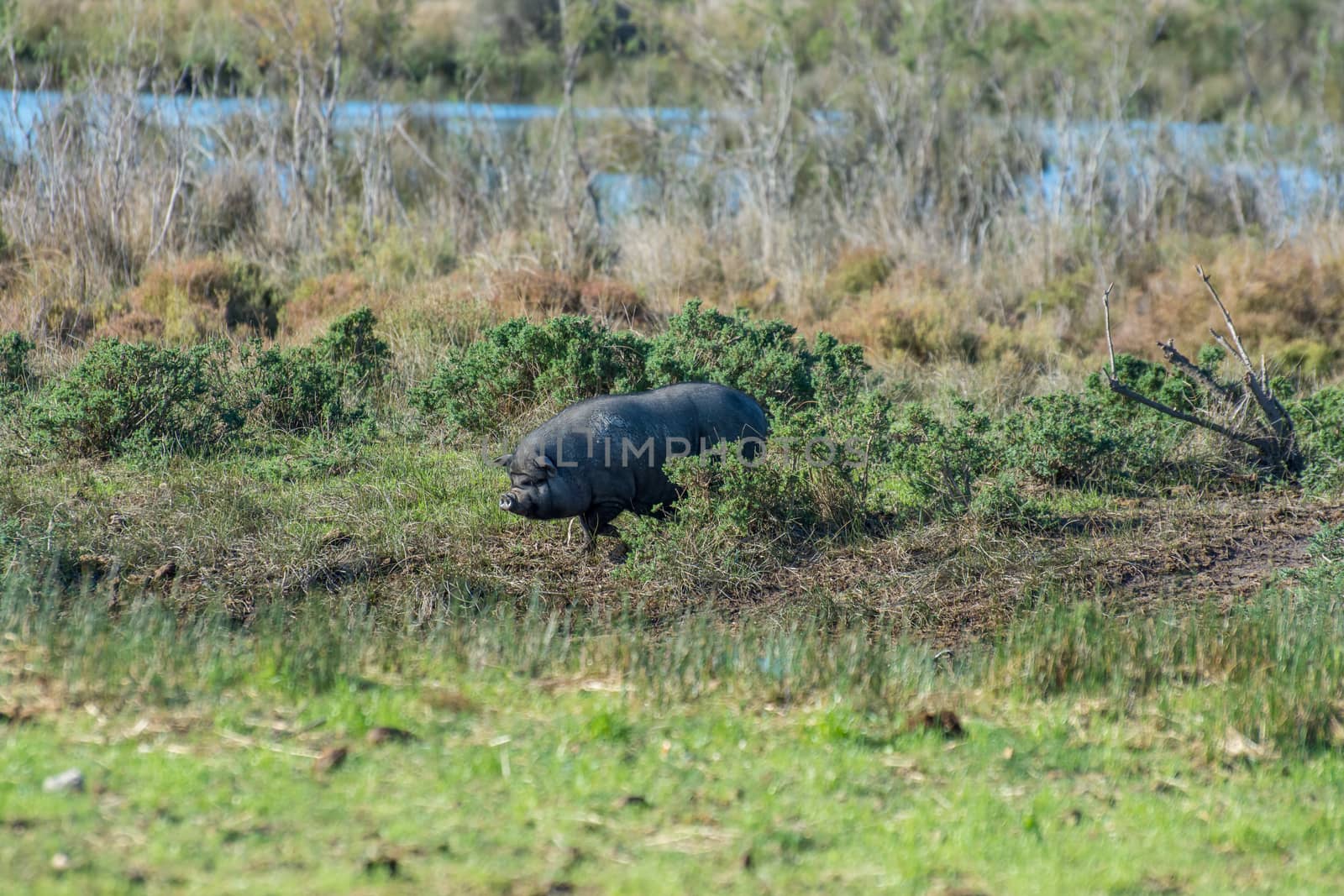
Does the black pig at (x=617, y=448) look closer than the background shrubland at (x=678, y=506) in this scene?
No

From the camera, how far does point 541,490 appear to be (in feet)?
23.8

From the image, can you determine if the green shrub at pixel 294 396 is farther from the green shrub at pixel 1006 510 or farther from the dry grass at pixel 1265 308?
the dry grass at pixel 1265 308


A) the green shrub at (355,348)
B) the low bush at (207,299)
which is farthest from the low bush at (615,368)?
the low bush at (207,299)

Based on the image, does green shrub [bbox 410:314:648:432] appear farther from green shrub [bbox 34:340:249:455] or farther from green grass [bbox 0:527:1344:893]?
green grass [bbox 0:527:1344:893]

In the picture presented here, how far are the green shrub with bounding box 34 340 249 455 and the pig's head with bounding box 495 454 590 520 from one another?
10.6 ft

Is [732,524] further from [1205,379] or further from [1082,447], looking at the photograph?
[1205,379]

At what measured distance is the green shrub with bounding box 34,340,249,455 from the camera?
9.27 meters

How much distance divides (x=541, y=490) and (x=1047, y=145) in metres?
16.8

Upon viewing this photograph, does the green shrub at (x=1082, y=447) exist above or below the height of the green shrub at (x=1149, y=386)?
below

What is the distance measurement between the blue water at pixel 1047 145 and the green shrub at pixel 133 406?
731cm

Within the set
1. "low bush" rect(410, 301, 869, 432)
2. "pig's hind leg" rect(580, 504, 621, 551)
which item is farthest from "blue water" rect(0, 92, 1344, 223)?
"pig's hind leg" rect(580, 504, 621, 551)

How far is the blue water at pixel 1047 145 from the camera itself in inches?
703

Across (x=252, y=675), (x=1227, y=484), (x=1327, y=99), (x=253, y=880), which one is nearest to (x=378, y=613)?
(x=252, y=675)

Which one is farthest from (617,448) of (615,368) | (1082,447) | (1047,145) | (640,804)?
(1047,145)
